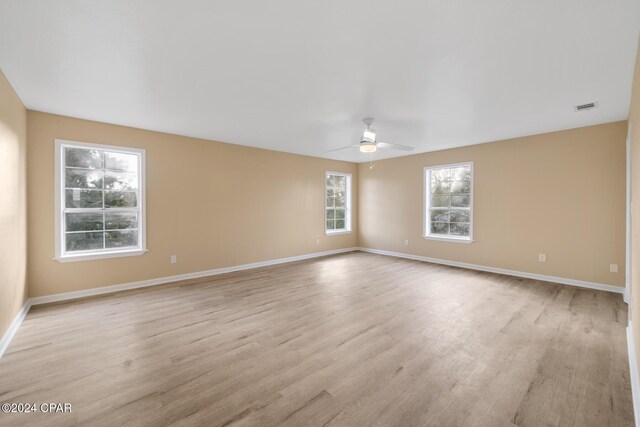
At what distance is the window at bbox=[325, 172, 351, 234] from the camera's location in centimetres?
734

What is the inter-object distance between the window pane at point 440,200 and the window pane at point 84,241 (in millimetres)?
6305

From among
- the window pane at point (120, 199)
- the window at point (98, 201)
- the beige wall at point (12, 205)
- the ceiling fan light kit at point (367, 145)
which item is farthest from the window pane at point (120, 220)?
the ceiling fan light kit at point (367, 145)

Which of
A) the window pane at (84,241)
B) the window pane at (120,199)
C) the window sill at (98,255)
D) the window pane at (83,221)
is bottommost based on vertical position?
the window sill at (98,255)

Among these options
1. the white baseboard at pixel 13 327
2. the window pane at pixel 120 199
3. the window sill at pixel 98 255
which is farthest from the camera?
the window pane at pixel 120 199

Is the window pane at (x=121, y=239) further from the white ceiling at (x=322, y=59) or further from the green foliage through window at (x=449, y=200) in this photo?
the green foliage through window at (x=449, y=200)

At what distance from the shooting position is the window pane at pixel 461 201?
227 inches

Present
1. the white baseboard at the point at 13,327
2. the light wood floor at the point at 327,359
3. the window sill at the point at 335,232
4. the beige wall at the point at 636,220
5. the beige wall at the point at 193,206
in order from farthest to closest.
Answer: the window sill at the point at 335,232, the beige wall at the point at 193,206, the white baseboard at the point at 13,327, the beige wall at the point at 636,220, the light wood floor at the point at 327,359

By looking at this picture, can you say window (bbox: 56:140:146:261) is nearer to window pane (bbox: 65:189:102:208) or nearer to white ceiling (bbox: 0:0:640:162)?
window pane (bbox: 65:189:102:208)

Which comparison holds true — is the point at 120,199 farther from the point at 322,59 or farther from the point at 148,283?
the point at 322,59

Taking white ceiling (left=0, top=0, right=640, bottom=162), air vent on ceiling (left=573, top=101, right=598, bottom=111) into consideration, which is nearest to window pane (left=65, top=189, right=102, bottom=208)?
white ceiling (left=0, top=0, right=640, bottom=162)

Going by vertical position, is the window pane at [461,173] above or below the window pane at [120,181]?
above

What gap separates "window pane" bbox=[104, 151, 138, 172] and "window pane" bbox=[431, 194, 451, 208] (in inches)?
232

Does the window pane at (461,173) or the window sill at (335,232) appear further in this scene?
the window sill at (335,232)

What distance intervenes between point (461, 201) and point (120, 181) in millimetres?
6307
